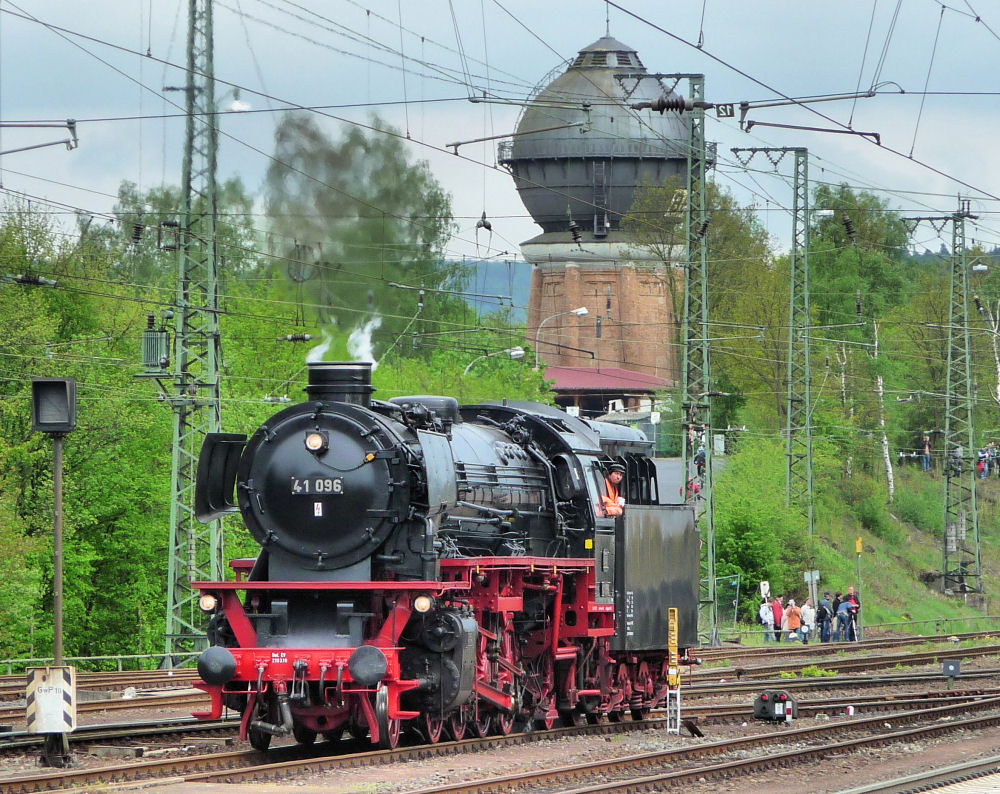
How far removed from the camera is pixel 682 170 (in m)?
67.8

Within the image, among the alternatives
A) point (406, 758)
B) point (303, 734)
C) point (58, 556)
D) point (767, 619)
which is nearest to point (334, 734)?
point (303, 734)

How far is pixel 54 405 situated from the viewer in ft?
47.5

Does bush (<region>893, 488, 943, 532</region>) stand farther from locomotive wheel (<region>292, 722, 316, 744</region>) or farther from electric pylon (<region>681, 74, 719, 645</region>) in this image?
locomotive wheel (<region>292, 722, 316, 744</region>)

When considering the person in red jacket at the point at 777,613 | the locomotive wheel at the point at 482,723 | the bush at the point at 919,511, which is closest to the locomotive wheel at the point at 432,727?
the locomotive wheel at the point at 482,723

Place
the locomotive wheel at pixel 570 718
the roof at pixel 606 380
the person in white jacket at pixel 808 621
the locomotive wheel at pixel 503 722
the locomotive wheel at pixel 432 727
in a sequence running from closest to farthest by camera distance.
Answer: the locomotive wheel at pixel 432 727 < the locomotive wheel at pixel 503 722 < the locomotive wheel at pixel 570 718 < the person in white jacket at pixel 808 621 < the roof at pixel 606 380

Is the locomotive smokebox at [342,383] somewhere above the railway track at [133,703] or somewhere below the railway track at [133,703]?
above

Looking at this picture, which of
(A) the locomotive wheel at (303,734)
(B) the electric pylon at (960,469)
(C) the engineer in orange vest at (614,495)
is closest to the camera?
(A) the locomotive wheel at (303,734)

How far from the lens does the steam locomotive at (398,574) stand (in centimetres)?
1463

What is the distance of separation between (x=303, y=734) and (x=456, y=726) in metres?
1.71

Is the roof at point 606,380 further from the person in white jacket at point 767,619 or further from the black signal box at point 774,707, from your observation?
the black signal box at point 774,707

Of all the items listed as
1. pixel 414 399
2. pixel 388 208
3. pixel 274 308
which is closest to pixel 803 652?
pixel 388 208

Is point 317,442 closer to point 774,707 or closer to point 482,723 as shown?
point 482,723

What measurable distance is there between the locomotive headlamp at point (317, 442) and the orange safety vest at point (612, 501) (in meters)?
4.52

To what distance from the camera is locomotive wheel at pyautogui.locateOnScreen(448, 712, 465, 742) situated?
53.2ft
